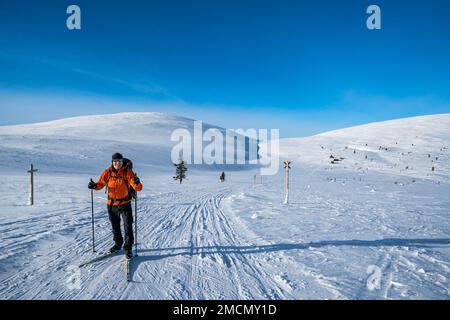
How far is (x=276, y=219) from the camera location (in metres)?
10.1

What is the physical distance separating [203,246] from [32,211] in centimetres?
834

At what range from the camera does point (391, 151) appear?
6788 centimetres

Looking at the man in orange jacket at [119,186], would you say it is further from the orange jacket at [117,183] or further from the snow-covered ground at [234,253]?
the snow-covered ground at [234,253]

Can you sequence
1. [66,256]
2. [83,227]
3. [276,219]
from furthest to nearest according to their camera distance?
1. [276,219]
2. [83,227]
3. [66,256]

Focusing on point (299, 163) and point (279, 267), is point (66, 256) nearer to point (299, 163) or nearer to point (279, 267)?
point (279, 267)

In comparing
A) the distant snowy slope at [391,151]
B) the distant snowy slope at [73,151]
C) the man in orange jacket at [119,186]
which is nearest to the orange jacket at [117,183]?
the man in orange jacket at [119,186]

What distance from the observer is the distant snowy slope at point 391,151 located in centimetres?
5141

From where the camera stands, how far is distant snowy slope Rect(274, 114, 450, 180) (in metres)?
51.4

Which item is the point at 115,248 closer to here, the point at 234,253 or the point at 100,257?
the point at 100,257

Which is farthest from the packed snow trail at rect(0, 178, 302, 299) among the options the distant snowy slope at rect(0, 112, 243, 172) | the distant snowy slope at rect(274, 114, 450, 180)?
the distant snowy slope at rect(274, 114, 450, 180)

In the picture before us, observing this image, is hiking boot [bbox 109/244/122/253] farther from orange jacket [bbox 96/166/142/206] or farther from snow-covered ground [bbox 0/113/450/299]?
orange jacket [bbox 96/166/142/206]

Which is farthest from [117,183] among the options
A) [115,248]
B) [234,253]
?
[234,253]

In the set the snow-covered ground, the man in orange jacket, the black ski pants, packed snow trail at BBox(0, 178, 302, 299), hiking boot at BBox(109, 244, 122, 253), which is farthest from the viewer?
hiking boot at BBox(109, 244, 122, 253)
